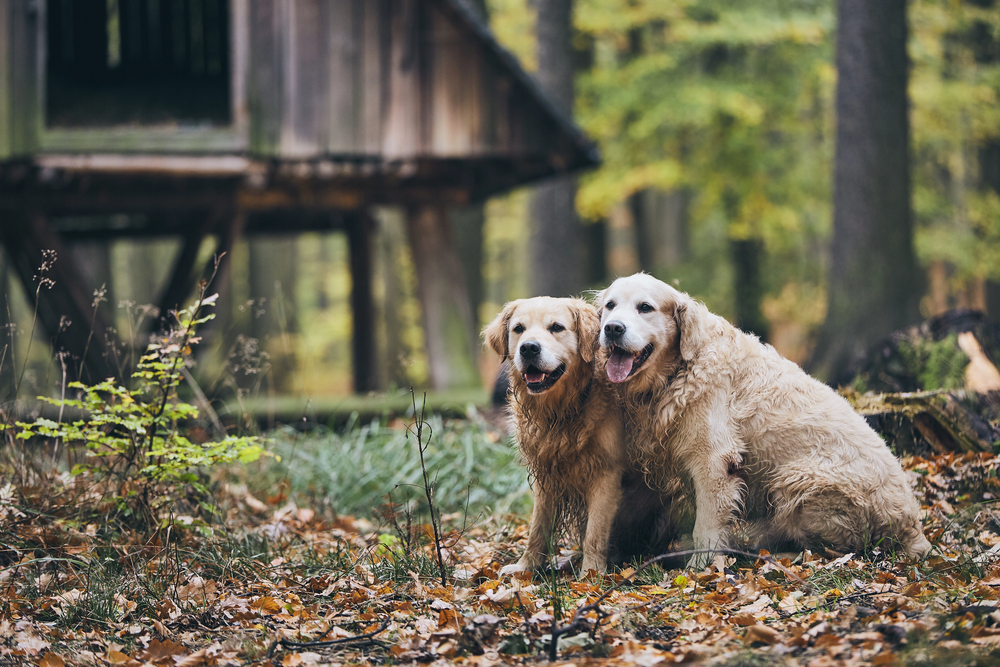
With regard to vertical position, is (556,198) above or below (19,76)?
below

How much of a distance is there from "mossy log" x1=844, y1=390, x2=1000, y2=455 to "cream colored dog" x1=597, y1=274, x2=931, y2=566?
1.22m

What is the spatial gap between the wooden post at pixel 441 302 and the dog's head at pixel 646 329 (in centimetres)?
592

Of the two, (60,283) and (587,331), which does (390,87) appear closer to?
(60,283)

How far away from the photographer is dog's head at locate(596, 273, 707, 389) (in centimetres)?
391

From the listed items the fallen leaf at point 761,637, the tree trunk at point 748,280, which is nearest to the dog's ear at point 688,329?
the fallen leaf at point 761,637

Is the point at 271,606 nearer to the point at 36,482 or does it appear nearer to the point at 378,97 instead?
the point at 36,482

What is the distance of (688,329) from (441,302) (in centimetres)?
638

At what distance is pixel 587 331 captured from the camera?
412cm

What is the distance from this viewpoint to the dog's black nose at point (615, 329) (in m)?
3.87

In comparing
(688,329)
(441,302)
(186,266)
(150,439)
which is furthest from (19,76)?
(688,329)

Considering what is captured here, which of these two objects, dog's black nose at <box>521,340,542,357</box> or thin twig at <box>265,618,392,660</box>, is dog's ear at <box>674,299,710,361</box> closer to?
dog's black nose at <box>521,340,542,357</box>

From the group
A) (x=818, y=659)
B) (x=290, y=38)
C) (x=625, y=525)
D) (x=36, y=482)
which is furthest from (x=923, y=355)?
(x=290, y=38)

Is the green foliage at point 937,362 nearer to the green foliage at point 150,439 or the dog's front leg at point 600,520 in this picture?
the dog's front leg at point 600,520

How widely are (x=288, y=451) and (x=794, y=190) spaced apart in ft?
36.2
